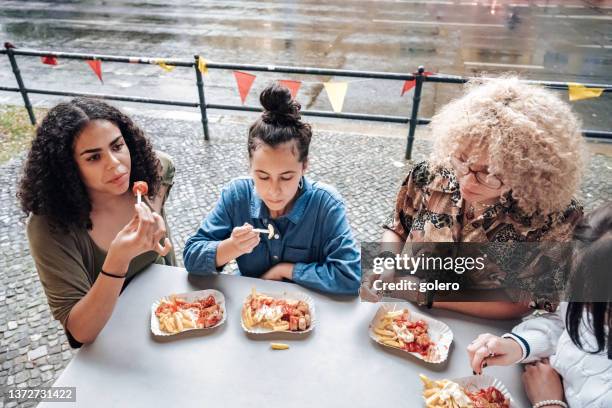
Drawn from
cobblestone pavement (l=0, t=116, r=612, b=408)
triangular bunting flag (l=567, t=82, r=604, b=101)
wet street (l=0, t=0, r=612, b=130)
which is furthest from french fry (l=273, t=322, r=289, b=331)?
wet street (l=0, t=0, r=612, b=130)

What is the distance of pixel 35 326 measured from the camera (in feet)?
9.96

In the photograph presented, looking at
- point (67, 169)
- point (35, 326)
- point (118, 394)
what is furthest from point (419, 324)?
point (35, 326)

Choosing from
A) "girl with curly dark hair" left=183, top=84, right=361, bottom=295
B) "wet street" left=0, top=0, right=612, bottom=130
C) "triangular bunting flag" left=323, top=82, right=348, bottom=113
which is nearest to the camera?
"girl with curly dark hair" left=183, top=84, right=361, bottom=295

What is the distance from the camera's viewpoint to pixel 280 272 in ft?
7.05

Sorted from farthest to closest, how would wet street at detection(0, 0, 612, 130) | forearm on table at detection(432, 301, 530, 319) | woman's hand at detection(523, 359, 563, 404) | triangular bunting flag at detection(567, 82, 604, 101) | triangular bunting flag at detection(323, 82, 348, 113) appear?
1. wet street at detection(0, 0, 612, 130)
2. triangular bunting flag at detection(323, 82, 348, 113)
3. triangular bunting flag at detection(567, 82, 604, 101)
4. forearm on table at detection(432, 301, 530, 319)
5. woman's hand at detection(523, 359, 563, 404)

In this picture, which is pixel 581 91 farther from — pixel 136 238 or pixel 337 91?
Result: pixel 136 238

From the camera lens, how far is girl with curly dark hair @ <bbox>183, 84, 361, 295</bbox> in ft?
6.38

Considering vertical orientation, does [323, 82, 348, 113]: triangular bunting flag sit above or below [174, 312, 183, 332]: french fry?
above

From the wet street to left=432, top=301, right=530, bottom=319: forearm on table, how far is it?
5.18 m

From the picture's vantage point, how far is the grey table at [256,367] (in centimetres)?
153

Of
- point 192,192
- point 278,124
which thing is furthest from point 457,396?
point 192,192

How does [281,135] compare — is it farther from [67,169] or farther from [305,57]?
[305,57]

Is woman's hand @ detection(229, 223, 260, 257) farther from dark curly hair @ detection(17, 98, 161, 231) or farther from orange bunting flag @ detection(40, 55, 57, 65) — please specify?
orange bunting flag @ detection(40, 55, 57, 65)

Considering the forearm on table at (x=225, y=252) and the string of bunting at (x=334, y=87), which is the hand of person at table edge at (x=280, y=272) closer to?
the forearm on table at (x=225, y=252)
